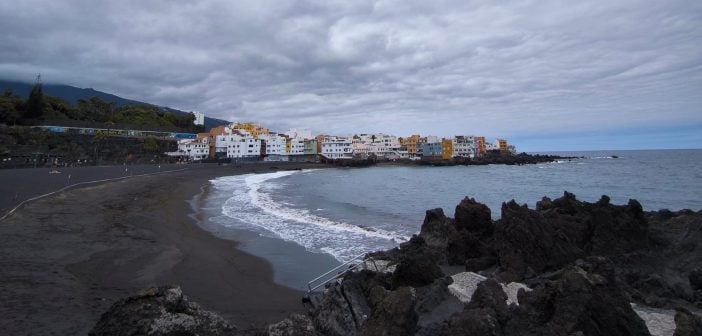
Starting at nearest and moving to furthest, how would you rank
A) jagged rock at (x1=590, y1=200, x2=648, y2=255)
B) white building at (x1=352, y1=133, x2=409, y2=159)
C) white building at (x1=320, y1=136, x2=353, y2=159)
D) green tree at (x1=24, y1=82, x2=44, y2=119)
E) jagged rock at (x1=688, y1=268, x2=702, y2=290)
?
jagged rock at (x1=688, y1=268, x2=702, y2=290), jagged rock at (x1=590, y1=200, x2=648, y2=255), green tree at (x1=24, y1=82, x2=44, y2=119), white building at (x1=320, y1=136, x2=353, y2=159), white building at (x1=352, y1=133, x2=409, y2=159)

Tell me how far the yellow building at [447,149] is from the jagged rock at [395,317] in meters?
108

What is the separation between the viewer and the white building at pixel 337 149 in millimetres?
107188

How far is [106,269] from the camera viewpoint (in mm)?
9508

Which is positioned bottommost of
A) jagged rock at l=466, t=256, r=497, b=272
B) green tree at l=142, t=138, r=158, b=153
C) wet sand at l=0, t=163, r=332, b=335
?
wet sand at l=0, t=163, r=332, b=335

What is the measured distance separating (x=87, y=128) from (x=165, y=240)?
221ft

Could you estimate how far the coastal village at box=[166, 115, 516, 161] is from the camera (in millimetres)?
92188

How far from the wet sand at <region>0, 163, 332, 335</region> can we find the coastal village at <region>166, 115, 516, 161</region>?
228 ft

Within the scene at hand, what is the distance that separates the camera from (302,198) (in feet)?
94.5

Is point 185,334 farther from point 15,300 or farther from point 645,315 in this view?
point 645,315

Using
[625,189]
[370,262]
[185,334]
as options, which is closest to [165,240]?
[370,262]

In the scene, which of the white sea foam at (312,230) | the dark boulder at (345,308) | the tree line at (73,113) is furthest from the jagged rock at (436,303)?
the tree line at (73,113)

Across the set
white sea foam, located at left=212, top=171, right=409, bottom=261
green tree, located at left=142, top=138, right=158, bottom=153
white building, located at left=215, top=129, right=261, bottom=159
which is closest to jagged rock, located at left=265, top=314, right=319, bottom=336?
white sea foam, located at left=212, top=171, right=409, bottom=261

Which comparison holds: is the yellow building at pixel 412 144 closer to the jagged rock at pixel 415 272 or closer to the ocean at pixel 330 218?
the ocean at pixel 330 218

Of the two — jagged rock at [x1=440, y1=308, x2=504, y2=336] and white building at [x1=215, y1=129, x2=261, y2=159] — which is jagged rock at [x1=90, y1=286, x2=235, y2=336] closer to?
jagged rock at [x1=440, y1=308, x2=504, y2=336]
